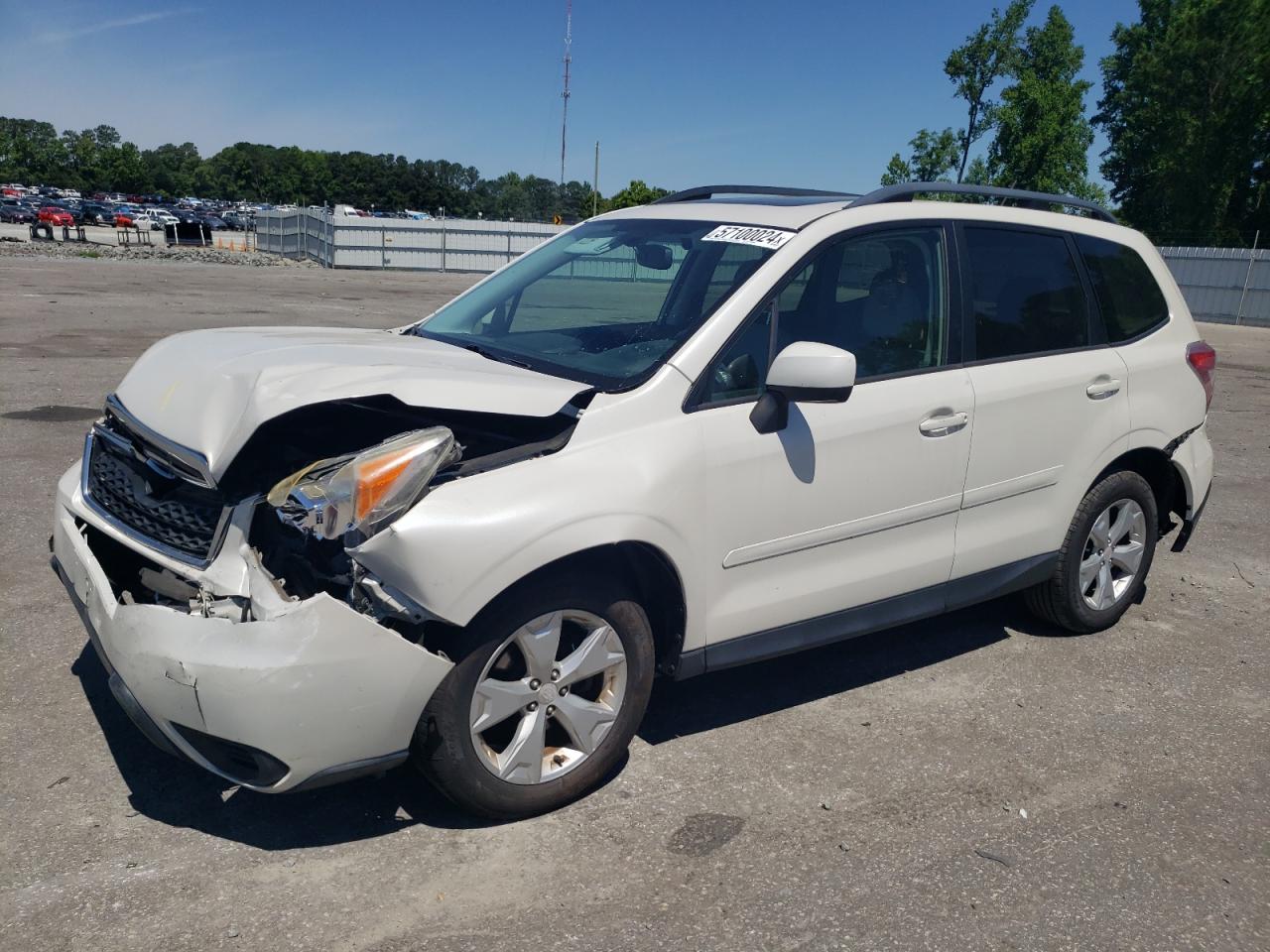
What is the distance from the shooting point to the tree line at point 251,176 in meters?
144

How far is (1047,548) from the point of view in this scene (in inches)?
180

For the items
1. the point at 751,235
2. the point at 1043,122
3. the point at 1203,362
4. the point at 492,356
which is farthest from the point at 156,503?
the point at 1043,122

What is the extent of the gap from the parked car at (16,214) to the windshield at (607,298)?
6199cm

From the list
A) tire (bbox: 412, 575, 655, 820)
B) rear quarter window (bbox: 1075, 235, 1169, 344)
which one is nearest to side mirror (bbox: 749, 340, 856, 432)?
A: tire (bbox: 412, 575, 655, 820)

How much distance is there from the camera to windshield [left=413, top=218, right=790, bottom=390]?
11.8 ft

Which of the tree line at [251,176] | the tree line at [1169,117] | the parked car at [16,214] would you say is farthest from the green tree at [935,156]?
the tree line at [251,176]

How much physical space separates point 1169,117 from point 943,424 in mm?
56926

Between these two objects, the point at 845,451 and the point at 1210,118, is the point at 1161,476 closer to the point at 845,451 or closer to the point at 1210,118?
the point at 845,451

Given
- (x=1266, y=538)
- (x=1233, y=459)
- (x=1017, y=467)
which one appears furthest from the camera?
(x=1233, y=459)

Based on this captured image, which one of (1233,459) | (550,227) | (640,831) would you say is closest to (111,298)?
(1233,459)

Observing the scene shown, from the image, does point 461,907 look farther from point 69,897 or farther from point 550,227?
point 550,227

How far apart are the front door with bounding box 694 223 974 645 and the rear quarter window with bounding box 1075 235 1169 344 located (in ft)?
3.28

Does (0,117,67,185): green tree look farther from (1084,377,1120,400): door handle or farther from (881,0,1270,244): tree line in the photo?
(1084,377,1120,400): door handle

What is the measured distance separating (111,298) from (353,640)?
62.7 ft
